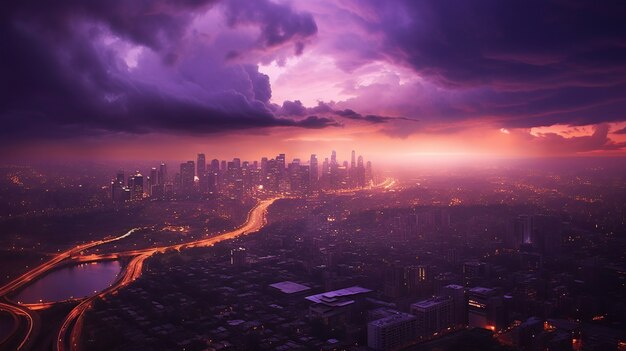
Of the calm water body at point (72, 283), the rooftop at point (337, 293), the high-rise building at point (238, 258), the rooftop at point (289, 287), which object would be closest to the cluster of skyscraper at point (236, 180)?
the calm water body at point (72, 283)

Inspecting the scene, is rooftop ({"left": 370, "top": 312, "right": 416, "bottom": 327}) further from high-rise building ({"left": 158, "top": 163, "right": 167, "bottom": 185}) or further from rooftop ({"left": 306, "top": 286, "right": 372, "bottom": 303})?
high-rise building ({"left": 158, "top": 163, "right": 167, "bottom": 185})

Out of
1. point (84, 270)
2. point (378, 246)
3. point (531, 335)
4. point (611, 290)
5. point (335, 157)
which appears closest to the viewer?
point (531, 335)

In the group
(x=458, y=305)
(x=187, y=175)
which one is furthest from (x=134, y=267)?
(x=187, y=175)

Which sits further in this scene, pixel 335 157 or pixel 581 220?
pixel 335 157

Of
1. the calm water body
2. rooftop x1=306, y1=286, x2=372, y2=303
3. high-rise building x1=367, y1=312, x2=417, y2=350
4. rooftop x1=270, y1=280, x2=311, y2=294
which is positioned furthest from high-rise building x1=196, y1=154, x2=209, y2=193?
high-rise building x1=367, y1=312, x2=417, y2=350

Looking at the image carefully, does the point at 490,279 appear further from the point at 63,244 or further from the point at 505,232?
the point at 63,244

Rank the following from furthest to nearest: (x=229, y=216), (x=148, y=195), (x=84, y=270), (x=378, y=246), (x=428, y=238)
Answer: (x=148, y=195) → (x=229, y=216) → (x=428, y=238) → (x=378, y=246) → (x=84, y=270)

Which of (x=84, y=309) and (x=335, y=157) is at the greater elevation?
(x=335, y=157)

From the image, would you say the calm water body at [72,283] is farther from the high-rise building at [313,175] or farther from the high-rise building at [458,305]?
the high-rise building at [313,175]

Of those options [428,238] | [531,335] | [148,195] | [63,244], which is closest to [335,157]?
[148,195]
